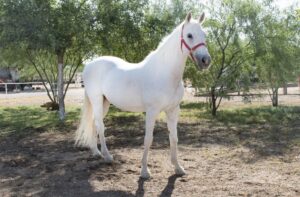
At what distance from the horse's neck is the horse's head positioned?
0.14 meters

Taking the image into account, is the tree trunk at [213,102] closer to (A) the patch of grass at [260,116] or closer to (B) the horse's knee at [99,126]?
(A) the patch of grass at [260,116]

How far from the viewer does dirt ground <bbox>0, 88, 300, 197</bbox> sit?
15.1 ft

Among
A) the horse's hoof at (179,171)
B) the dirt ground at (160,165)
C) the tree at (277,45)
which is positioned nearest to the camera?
the dirt ground at (160,165)

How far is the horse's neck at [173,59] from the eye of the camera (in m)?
4.96

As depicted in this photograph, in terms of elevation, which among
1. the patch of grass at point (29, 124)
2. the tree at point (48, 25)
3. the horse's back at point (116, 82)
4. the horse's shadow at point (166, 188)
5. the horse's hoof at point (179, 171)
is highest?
the tree at point (48, 25)

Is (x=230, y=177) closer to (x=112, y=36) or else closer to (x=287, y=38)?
(x=112, y=36)

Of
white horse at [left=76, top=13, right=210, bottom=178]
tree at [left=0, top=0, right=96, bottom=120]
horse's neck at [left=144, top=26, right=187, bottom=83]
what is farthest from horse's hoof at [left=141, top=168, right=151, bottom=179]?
tree at [left=0, top=0, right=96, bottom=120]

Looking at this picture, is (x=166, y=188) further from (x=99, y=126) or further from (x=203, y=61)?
(x=99, y=126)

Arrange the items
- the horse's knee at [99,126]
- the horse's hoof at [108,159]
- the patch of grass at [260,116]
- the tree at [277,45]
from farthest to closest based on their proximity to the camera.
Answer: the tree at [277,45] < the patch of grass at [260,116] < the horse's knee at [99,126] < the horse's hoof at [108,159]

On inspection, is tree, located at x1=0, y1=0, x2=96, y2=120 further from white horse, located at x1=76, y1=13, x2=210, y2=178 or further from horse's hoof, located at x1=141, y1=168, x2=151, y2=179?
horse's hoof, located at x1=141, y1=168, x2=151, y2=179

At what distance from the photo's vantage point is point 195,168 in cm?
558

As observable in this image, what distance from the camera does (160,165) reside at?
5754 mm

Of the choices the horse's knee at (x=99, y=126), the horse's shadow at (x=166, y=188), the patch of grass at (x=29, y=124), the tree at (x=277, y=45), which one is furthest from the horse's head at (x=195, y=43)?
the tree at (x=277, y=45)

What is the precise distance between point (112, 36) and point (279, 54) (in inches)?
176
